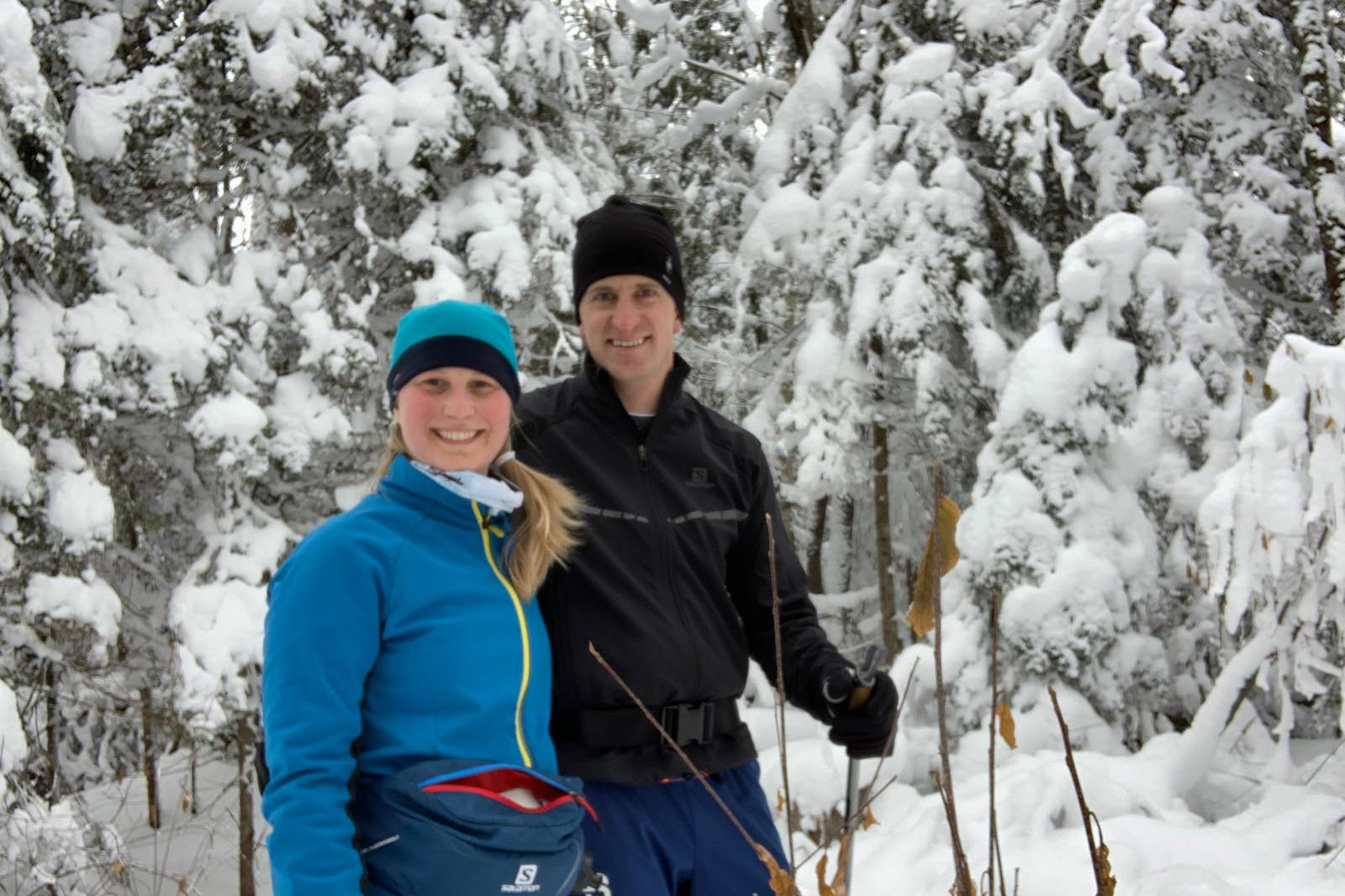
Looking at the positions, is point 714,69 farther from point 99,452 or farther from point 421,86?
point 99,452

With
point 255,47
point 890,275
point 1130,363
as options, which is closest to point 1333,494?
point 1130,363

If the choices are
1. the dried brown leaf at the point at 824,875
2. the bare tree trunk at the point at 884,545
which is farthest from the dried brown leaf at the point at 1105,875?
the bare tree trunk at the point at 884,545

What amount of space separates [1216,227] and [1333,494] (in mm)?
4166

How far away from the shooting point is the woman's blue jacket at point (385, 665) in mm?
1614

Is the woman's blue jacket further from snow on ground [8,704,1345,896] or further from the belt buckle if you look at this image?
snow on ground [8,704,1345,896]

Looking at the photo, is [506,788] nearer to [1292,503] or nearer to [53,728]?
[1292,503]

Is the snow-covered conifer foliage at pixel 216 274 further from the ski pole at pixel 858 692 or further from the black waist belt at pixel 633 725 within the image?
the ski pole at pixel 858 692

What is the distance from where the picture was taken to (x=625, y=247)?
2.52 m

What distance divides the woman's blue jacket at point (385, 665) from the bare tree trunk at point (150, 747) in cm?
607

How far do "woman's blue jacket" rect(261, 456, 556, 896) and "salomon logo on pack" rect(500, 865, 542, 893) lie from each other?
0.18 meters

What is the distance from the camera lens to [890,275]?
310 inches

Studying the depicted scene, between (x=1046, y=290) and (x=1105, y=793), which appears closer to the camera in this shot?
(x=1105, y=793)

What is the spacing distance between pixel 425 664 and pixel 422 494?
1.07 ft

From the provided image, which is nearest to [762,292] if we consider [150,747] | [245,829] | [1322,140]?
[1322,140]
